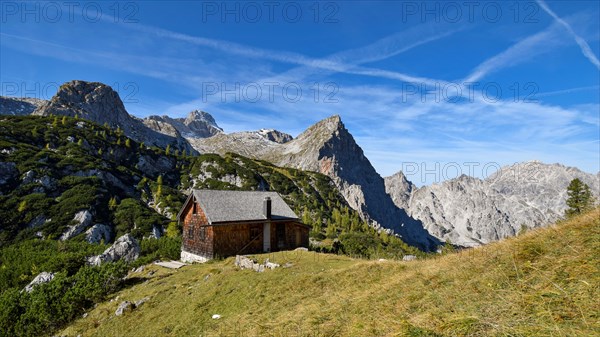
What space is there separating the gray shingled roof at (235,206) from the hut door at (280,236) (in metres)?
1.09

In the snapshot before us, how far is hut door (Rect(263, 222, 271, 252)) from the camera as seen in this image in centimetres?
3584

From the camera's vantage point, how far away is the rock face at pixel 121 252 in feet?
118

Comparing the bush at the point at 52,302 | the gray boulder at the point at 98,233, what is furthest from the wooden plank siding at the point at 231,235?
the gray boulder at the point at 98,233

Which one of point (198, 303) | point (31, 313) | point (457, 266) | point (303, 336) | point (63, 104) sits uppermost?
point (63, 104)

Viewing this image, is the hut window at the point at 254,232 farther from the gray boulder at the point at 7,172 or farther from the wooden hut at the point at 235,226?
the gray boulder at the point at 7,172

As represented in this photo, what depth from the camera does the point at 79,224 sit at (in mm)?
63031

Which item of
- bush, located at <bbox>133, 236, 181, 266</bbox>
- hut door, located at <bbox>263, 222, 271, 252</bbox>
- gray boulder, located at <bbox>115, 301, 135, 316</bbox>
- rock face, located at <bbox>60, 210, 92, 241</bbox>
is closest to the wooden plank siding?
hut door, located at <bbox>263, 222, 271, 252</bbox>

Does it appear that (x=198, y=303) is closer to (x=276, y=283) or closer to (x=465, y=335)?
(x=276, y=283)

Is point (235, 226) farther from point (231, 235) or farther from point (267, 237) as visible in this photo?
point (267, 237)

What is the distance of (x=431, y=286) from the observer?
934cm

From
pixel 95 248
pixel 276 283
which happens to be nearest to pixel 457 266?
pixel 276 283

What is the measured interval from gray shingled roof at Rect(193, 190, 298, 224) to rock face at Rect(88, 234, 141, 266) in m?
11.5

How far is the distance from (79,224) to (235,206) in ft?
151

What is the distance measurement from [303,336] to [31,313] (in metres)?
25.1
